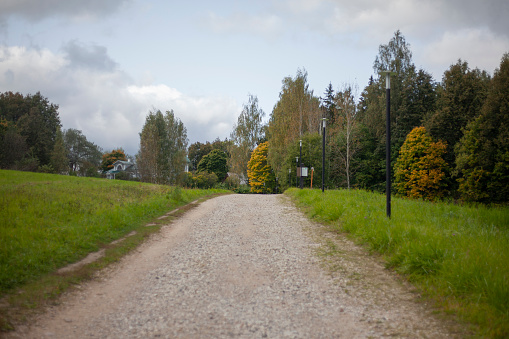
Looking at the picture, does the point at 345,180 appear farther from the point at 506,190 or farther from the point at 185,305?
the point at 185,305

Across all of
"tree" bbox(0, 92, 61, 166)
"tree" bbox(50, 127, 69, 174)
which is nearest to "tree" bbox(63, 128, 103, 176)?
"tree" bbox(0, 92, 61, 166)

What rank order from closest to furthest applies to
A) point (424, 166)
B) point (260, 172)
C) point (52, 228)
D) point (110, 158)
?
point (52, 228) < point (424, 166) < point (260, 172) < point (110, 158)

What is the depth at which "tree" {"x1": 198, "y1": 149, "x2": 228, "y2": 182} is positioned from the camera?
65.6 m

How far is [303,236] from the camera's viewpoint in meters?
9.04

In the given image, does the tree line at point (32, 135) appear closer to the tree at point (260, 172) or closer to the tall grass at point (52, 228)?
the tree at point (260, 172)

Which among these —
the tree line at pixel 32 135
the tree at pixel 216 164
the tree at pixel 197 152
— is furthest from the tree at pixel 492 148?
the tree at pixel 197 152

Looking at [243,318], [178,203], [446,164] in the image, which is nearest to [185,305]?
[243,318]

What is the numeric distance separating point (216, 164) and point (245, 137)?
631 inches

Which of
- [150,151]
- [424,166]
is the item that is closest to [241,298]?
[424,166]

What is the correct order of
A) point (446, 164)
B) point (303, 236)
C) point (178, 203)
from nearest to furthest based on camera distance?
point (303, 236) → point (178, 203) → point (446, 164)

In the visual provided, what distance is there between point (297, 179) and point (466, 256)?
3265 cm

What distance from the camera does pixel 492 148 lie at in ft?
73.2

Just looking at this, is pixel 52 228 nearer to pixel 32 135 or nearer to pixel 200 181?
pixel 200 181

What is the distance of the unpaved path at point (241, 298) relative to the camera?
392 centimetres
